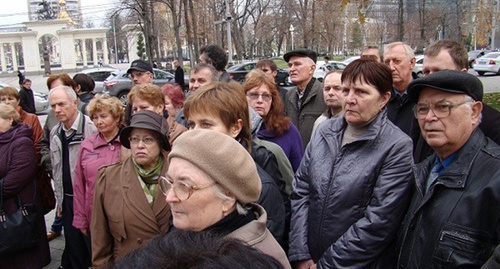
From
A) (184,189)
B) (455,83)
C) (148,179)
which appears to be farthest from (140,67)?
(455,83)

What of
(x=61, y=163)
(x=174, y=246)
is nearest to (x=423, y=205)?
(x=174, y=246)

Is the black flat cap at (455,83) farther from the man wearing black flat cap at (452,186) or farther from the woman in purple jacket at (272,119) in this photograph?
the woman in purple jacket at (272,119)

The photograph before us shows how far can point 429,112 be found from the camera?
2.29 meters

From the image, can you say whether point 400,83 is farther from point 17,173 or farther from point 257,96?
point 17,173

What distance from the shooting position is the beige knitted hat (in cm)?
180

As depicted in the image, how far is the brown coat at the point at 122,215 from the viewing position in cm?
285

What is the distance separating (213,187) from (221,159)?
122mm

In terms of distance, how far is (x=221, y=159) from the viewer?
1809 millimetres

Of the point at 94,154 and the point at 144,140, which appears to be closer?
the point at 144,140

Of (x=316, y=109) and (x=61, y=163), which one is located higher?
(x=316, y=109)

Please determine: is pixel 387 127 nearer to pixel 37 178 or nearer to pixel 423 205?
pixel 423 205

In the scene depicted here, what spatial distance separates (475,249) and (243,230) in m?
1.05

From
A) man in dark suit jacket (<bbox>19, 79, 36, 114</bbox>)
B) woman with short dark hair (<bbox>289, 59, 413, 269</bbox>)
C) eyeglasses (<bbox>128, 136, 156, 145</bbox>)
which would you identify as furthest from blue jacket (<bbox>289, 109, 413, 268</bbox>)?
man in dark suit jacket (<bbox>19, 79, 36, 114</bbox>)

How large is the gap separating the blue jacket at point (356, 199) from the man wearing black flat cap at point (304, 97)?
1917 millimetres
